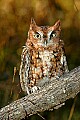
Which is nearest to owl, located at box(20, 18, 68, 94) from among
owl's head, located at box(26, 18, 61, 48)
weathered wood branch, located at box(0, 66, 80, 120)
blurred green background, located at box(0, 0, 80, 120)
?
owl's head, located at box(26, 18, 61, 48)

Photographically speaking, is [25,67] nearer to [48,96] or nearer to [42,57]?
[42,57]

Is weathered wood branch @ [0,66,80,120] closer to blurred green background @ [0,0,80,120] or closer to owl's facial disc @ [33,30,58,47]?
owl's facial disc @ [33,30,58,47]

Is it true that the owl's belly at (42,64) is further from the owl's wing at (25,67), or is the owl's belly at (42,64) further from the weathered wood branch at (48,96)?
the weathered wood branch at (48,96)

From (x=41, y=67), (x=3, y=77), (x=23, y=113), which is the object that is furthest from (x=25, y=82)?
(x=3, y=77)

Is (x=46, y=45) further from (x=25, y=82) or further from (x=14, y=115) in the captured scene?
(x=14, y=115)

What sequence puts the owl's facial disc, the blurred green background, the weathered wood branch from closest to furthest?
the weathered wood branch < the owl's facial disc < the blurred green background
